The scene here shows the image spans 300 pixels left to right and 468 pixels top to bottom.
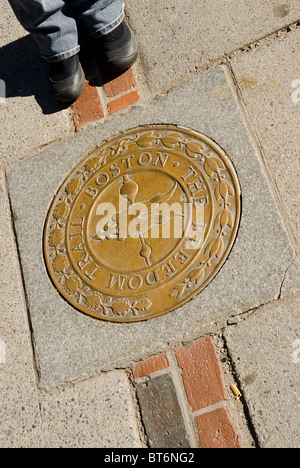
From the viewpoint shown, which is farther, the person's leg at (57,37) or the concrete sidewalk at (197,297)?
the person's leg at (57,37)

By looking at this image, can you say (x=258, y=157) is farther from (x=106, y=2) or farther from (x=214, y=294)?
(x=106, y=2)

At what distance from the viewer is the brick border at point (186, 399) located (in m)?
1.65

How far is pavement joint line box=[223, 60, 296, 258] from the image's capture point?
1.86m

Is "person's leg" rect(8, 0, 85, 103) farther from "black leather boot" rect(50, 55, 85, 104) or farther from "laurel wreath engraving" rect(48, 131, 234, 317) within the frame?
"laurel wreath engraving" rect(48, 131, 234, 317)

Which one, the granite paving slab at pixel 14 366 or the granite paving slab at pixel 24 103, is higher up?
the granite paving slab at pixel 24 103

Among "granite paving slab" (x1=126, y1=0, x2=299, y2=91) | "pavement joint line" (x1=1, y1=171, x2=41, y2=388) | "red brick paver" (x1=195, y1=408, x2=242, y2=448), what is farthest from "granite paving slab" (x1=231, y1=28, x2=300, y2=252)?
"pavement joint line" (x1=1, y1=171, x2=41, y2=388)

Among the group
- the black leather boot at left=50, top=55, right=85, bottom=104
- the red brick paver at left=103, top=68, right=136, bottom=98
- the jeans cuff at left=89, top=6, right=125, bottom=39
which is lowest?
the red brick paver at left=103, top=68, right=136, bottom=98

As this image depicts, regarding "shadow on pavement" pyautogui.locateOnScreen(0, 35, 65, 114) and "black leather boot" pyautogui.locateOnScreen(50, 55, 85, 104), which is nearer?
"black leather boot" pyautogui.locateOnScreen(50, 55, 85, 104)

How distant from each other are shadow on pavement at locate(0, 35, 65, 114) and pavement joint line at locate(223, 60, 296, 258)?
95 centimetres

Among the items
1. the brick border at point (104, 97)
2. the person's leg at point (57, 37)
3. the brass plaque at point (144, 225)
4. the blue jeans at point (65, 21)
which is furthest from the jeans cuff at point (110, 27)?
the brass plaque at point (144, 225)

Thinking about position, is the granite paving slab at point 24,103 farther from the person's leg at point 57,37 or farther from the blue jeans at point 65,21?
the blue jeans at point 65,21

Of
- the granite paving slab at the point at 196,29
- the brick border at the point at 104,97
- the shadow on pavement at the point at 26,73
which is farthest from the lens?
the shadow on pavement at the point at 26,73

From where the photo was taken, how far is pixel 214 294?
1.83m

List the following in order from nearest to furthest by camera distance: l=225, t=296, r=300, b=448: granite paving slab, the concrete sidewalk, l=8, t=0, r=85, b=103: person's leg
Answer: l=225, t=296, r=300, b=448: granite paving slab → the concrete sidewalk → l=8, t=0, r=85, b=103: person's leg
